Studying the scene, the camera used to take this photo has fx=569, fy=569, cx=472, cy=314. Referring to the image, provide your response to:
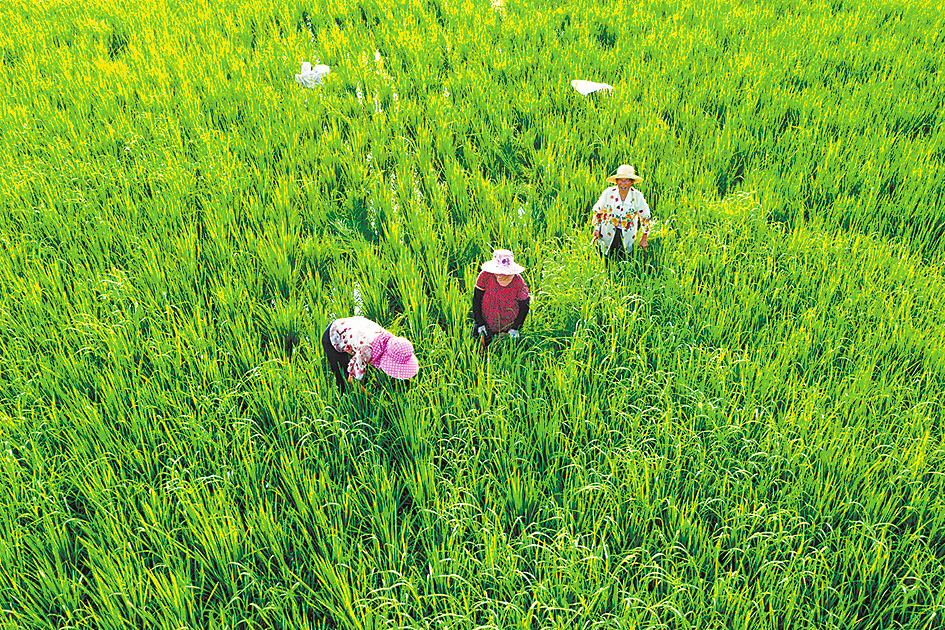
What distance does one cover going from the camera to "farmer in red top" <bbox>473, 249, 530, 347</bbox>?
1928 millimetres

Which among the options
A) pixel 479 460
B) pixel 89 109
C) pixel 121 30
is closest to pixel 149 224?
pixel 89 109

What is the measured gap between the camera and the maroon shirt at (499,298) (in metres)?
2.00

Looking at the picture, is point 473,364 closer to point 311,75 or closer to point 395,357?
point 395,357

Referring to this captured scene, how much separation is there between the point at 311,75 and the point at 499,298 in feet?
11.6

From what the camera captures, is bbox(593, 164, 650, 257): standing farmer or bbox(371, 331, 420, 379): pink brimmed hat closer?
bbox(371, 331, 420, 379): pink brimmed hat

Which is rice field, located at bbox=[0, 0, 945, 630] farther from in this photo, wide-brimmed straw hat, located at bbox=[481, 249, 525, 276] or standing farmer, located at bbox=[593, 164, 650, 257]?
wide-brimmed straw hat, located at bbox=[481, 249, 525, 276]

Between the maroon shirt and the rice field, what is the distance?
13cm

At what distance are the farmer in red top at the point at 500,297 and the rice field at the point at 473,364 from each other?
99 mm

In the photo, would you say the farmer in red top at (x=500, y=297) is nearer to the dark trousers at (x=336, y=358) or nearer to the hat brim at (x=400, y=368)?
the hat brim at (x=400, y=368)

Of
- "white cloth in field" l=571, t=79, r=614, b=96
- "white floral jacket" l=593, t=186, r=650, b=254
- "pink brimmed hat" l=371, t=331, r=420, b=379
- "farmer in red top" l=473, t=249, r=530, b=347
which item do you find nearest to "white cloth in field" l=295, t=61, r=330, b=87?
"white cloth in field" l=571, t=79, r=614, b=96

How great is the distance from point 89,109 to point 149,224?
191 cm

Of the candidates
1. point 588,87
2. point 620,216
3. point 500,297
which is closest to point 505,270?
point 500,297

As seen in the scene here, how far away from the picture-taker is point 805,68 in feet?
14.9

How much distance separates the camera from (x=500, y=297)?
2.02 metres
